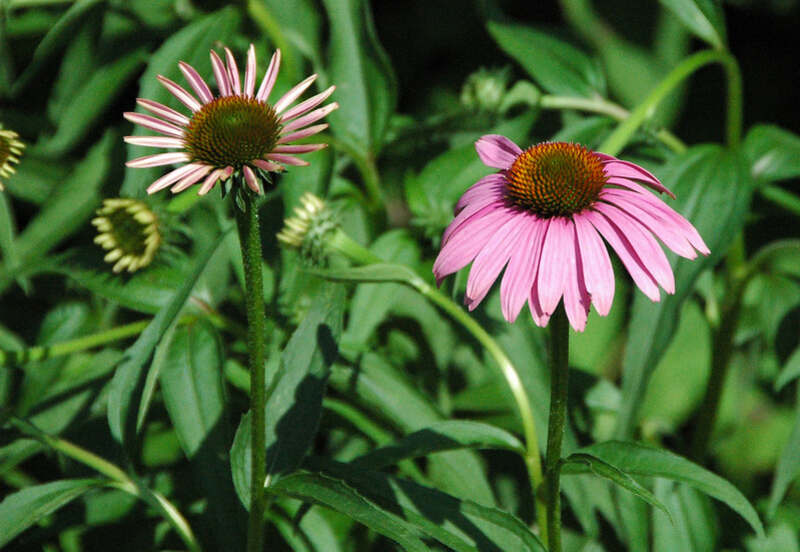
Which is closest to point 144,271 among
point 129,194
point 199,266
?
point 129,194

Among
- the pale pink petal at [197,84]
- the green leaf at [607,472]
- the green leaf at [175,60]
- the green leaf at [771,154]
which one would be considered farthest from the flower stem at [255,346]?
the green leaf at [771,154]

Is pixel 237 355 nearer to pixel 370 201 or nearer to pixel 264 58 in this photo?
pixel 370 201

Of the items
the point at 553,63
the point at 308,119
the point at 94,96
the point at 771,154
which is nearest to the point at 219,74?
the point at 308,119

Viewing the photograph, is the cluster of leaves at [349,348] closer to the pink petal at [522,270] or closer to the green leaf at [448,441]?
the green leaf at [448,441]

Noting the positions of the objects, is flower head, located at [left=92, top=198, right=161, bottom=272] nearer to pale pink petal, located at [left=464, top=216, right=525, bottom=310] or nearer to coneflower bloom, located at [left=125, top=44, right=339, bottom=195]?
coneflower bloom, located at [left=125, top=44, right=339, bottom=195]

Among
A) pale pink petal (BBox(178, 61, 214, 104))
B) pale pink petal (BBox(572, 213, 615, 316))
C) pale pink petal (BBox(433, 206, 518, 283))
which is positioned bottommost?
pale pink petal (BBox(572, 213, 615, 316))

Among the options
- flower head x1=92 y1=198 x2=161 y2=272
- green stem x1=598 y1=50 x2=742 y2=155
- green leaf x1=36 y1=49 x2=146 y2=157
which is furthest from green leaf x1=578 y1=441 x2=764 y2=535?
green leaf x1=36 y1=49 x2=146 y2=157

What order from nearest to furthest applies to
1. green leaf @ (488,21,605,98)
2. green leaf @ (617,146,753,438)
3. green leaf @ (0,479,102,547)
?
green leaf @ (0,479,102,547) < green leaf @ (617,146,753,438) < green leaf @ (488,21,605,98)

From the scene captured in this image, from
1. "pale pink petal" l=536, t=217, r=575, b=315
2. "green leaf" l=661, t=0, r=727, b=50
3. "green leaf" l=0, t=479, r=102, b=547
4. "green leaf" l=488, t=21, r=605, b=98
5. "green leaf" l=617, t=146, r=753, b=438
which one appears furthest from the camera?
"green leaf" l=488, t=21, r=605, b=98
